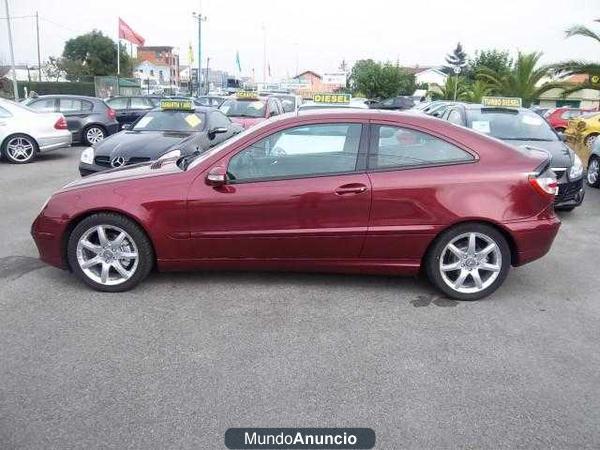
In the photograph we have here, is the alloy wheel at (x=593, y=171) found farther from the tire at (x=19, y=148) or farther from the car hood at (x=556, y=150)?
the tire at (x=19, y=148)

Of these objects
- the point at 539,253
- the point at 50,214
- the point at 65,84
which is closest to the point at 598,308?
the point at 539,253

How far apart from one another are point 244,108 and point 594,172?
7.48 meters

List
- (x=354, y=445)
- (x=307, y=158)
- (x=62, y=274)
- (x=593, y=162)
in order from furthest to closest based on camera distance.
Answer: (x=593, y=162)
(x=62, y=274)
(x=307, y=158)
(x=354, y=445)

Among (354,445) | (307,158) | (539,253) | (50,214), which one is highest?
(307,158)

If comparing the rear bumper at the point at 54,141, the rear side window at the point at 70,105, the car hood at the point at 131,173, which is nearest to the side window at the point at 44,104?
the rear side window at the point at 70,105

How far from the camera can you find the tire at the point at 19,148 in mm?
11117

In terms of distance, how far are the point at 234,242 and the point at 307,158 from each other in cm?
89

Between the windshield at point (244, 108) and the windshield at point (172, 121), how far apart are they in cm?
296

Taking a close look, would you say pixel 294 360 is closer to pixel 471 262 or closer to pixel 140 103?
pixel 471 262

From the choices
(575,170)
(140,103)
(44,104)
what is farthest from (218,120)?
(140,103)

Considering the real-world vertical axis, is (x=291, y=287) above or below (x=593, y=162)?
below

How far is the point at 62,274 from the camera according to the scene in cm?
473

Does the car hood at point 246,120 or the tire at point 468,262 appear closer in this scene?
the tire at point 468,262

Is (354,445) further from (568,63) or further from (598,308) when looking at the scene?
(568,63)
